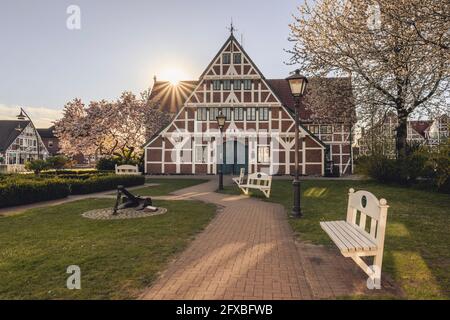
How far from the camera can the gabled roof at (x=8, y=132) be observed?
55859 mm

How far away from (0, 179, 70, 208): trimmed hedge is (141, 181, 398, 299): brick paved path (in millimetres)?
8246

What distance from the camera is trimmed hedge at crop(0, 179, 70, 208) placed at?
34.9 feet

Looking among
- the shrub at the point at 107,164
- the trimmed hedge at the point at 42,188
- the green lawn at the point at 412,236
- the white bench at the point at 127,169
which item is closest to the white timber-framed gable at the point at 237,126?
the shrub at the point at 107,164

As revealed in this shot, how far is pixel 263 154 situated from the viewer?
27281mm

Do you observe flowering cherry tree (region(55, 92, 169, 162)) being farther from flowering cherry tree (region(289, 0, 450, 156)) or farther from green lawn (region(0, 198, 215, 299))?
green lawn (region(0, 198, 215, 299))

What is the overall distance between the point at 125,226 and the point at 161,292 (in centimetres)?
392

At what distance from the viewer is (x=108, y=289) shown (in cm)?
368

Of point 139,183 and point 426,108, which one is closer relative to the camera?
point 426,108

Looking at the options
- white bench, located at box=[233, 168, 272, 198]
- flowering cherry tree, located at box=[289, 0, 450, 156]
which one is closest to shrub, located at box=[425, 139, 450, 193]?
flowering cherry tree, located at box=[289, 0, 450, 156]

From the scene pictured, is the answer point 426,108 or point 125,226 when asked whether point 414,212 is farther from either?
point 426,108

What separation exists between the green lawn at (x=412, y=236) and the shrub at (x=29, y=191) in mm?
9044

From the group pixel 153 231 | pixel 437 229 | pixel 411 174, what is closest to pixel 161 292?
pixel 153 231

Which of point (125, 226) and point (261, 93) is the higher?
point (261, 93)

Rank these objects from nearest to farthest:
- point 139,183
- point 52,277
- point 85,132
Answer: point 52,277 → point 139,183 → point 85,132
